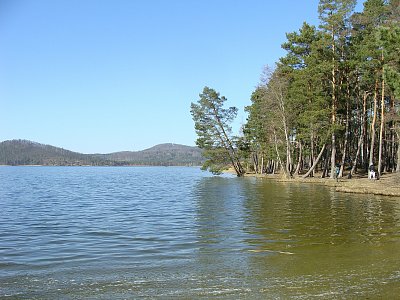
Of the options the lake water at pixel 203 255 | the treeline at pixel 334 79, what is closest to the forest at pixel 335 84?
the treeline at pixel 334 79

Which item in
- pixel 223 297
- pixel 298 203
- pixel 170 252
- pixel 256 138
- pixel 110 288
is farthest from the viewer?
pixel 256 138

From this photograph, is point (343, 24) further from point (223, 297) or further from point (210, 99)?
point (223, 297)

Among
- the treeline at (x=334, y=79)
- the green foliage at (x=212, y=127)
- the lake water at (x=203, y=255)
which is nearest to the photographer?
the lake water at (x=203, y=255)

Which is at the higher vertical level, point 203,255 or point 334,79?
point 334,79

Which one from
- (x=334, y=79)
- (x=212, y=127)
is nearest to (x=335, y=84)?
(x=334, y=79)

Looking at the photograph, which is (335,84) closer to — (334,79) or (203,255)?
(334,79)

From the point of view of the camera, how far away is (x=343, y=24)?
121 feet

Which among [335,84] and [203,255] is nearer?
[203,255]

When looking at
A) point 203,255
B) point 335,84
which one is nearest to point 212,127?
point 335,84

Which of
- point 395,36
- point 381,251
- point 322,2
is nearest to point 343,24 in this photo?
point 322,2

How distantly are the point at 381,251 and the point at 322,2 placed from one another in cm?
3388

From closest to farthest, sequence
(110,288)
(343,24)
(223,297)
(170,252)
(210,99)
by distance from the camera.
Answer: (223,297) < (110,288) < (170,252) < (343,24) < (210,99)

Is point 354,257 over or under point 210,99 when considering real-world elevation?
under

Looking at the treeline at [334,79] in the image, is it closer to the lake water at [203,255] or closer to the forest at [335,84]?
the forest at [335,84]
